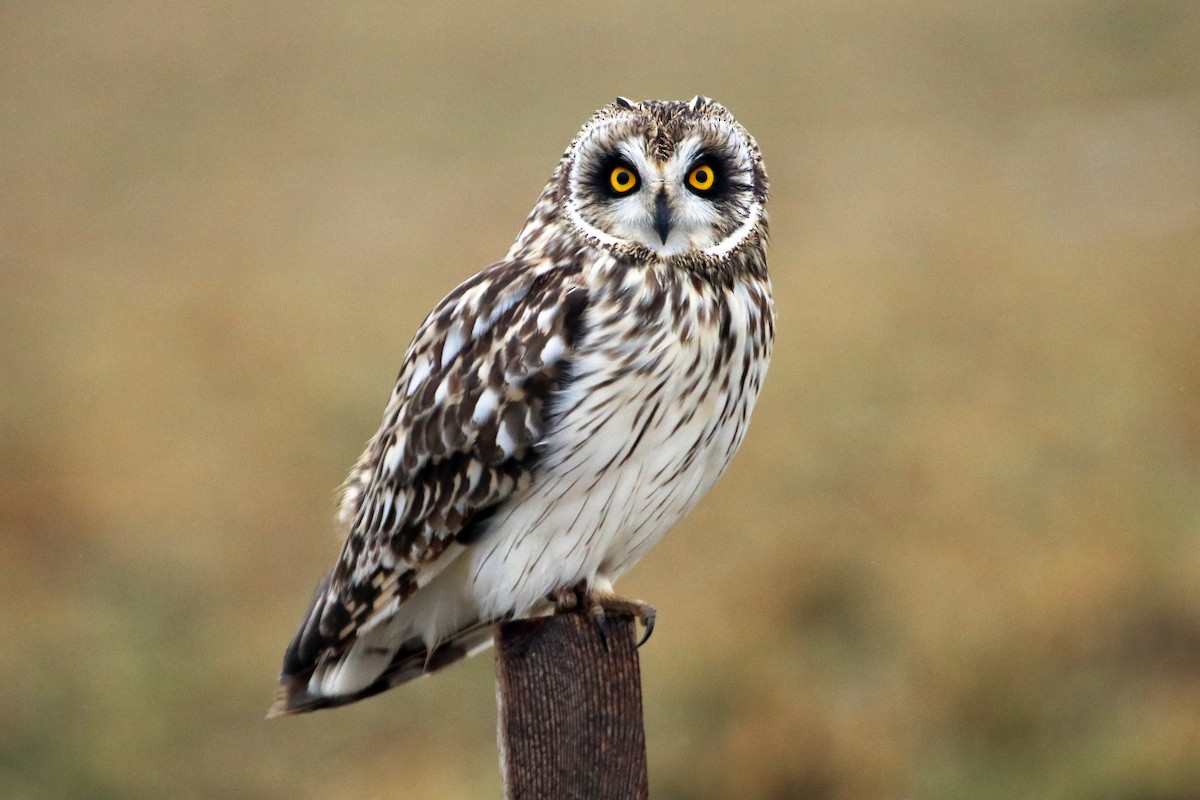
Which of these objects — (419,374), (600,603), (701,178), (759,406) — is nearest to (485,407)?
(419,374)

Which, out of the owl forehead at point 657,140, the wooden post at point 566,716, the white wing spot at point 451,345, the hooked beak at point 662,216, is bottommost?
the wooden post at point 566,716

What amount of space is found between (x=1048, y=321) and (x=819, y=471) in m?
1.69

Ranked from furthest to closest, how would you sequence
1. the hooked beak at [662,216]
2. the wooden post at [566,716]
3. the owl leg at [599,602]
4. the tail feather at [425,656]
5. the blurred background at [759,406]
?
the blurred background at [759,406] < the tail feather at [425,656] < the owl leg at [599,602] < the hooked beak at [662,216] < the wooden post at [566,716]

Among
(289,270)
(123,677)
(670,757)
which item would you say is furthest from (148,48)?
(670,757)

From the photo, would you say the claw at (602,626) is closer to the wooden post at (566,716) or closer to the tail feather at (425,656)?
the wooden post at (566,716)

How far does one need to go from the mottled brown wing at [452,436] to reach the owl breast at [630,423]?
5 centimetres

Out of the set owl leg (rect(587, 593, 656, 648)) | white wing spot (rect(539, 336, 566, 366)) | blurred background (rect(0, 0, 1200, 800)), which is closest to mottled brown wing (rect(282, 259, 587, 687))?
white wing spot (rect(539, 336, 566, 366))

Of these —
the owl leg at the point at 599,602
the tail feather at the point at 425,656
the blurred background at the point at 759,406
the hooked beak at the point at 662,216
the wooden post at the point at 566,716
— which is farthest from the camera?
the blurred background at the point at 759,406

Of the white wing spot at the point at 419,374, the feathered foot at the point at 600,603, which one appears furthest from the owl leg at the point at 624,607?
the white wing spot at the point at 419,374

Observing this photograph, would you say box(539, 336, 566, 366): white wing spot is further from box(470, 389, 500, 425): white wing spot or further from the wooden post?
the wooden post

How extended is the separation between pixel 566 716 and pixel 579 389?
63cm

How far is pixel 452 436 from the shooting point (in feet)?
8.09

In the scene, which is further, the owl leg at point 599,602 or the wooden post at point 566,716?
the owl leg at point 599,602

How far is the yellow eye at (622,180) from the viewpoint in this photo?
93.9 inches
